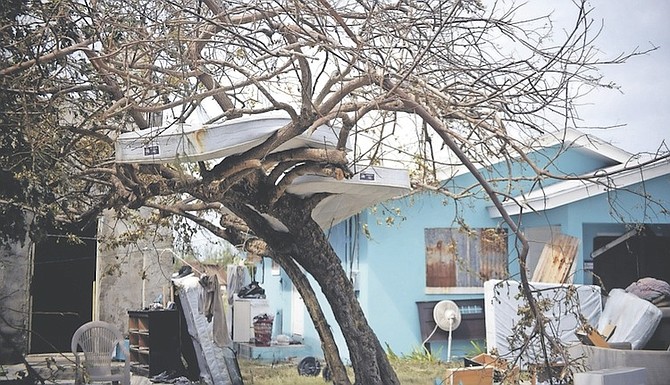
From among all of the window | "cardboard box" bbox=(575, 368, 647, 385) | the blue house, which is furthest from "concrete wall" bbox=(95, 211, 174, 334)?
"cardboard box" bbox=(575, 368, 647, 385)

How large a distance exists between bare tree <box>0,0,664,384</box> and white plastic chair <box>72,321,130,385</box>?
10.2ft

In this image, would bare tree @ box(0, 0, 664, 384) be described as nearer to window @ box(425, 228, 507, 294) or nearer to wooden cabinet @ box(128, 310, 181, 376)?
wooden cabinet @ box(128, 310, 181, 376)

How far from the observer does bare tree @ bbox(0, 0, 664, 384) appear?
5613 mm

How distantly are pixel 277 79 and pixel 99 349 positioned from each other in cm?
543

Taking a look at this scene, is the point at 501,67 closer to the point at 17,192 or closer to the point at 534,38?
the point at 534,38

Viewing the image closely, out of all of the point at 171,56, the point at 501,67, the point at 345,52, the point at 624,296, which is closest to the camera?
the point at 345,52

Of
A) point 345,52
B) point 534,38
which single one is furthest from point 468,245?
point 345,52

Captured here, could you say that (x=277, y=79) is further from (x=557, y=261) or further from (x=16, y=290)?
(x=16, y=290)

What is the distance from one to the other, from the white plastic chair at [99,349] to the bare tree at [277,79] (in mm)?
3109

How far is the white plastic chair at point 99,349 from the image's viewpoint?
386 inches

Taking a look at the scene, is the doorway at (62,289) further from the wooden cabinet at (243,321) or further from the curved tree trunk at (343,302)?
the curved tree trunk at (343,302)

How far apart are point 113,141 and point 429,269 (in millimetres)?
8518

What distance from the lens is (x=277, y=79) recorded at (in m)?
6.55

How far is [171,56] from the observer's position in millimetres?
5961
